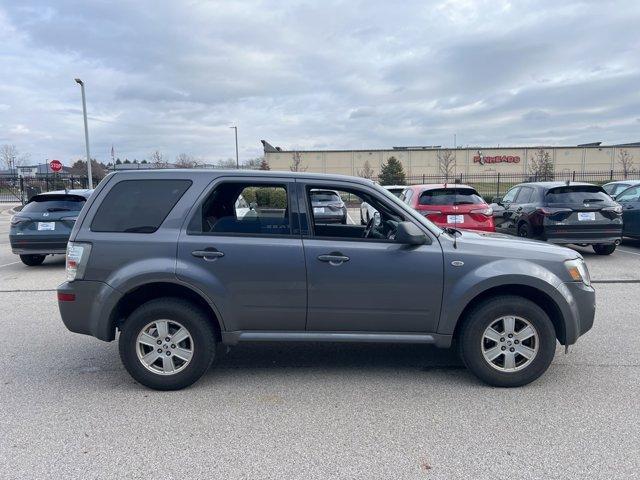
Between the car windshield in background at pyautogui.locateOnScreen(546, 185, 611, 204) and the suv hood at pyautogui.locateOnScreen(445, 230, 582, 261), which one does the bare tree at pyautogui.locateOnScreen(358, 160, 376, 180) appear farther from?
the suv hood at pyautogui.locateOnScreen(445, 230, 582, 261)

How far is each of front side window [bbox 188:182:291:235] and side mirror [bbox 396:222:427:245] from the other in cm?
94

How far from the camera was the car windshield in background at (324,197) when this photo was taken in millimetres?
4457

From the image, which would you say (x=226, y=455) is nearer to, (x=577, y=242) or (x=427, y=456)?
(x=427, y=456)

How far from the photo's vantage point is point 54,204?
9.73 meters

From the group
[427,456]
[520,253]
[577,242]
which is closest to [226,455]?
[427,456]

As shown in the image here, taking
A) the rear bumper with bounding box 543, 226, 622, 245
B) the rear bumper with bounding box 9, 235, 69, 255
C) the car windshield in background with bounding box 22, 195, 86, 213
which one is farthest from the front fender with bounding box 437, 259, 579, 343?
the car windshield in background with bounding box 22, 195, 86, 213

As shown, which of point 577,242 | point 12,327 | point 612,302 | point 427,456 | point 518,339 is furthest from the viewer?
point 577,242

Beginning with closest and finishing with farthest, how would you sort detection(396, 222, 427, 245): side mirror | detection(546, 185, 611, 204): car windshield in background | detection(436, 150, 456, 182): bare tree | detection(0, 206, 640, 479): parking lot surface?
detection(0, 206, 640, 479): parking lot surface < detection(396, 222, 427, 245): side mirror < detection(546, 185, 611, 204): car windshield in background < detection(436, 150, 456, 182): bare tree

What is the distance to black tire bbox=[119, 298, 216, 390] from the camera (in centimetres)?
399

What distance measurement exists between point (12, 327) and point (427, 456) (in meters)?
5.31

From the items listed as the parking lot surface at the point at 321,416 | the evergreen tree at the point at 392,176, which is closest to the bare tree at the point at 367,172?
the evergreen tree at the point at 392,176

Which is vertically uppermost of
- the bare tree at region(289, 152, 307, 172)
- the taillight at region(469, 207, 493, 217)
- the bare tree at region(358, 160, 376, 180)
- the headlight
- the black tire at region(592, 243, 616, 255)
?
the bare tree at region(289, 152, 307, 172)

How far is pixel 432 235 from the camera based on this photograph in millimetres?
4059

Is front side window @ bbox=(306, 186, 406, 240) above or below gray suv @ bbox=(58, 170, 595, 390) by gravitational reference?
above
